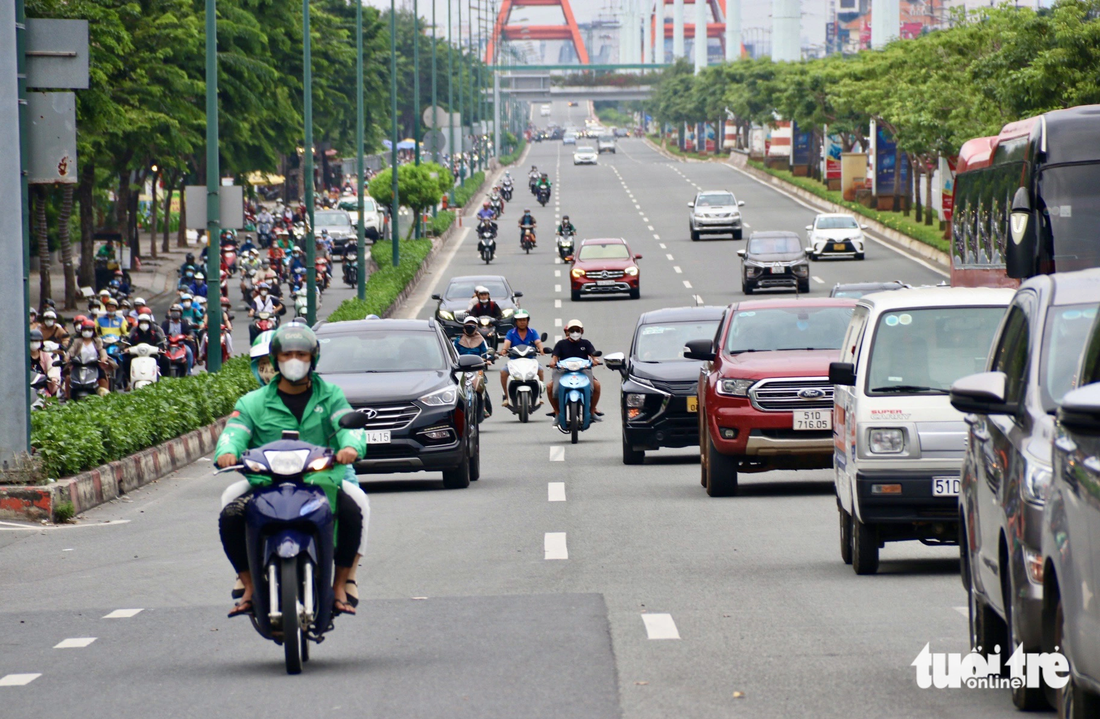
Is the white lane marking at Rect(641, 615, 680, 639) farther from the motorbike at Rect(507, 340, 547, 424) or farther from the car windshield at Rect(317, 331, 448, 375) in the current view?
the motorbike at Rect(507, 340, 547, 424)

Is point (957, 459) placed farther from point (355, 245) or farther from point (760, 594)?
point (355, 245)

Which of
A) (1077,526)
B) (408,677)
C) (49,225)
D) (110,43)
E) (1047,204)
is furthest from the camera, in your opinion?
(49,225)

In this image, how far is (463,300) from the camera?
41719mm

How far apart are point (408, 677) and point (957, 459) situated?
4.27m

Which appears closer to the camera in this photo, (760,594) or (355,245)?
(760,594)

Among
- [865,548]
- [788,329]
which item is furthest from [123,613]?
[788,329]

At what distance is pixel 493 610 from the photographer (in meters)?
10.1

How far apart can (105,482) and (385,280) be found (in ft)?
105

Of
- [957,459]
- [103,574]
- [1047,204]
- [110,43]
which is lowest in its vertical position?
[103,574]

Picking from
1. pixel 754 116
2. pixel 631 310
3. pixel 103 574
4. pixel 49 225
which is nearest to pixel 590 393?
pixel 103 574

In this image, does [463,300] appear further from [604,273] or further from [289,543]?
[289,543]

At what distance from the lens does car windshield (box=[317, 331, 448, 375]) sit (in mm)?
18281

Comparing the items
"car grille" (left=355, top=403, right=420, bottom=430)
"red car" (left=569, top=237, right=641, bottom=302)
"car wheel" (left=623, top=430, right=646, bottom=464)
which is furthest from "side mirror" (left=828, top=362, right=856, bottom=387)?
"red car" (left=569, top=237, right=641, bottom=302)

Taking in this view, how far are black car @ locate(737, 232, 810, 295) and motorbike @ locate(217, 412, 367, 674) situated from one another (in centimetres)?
4142
